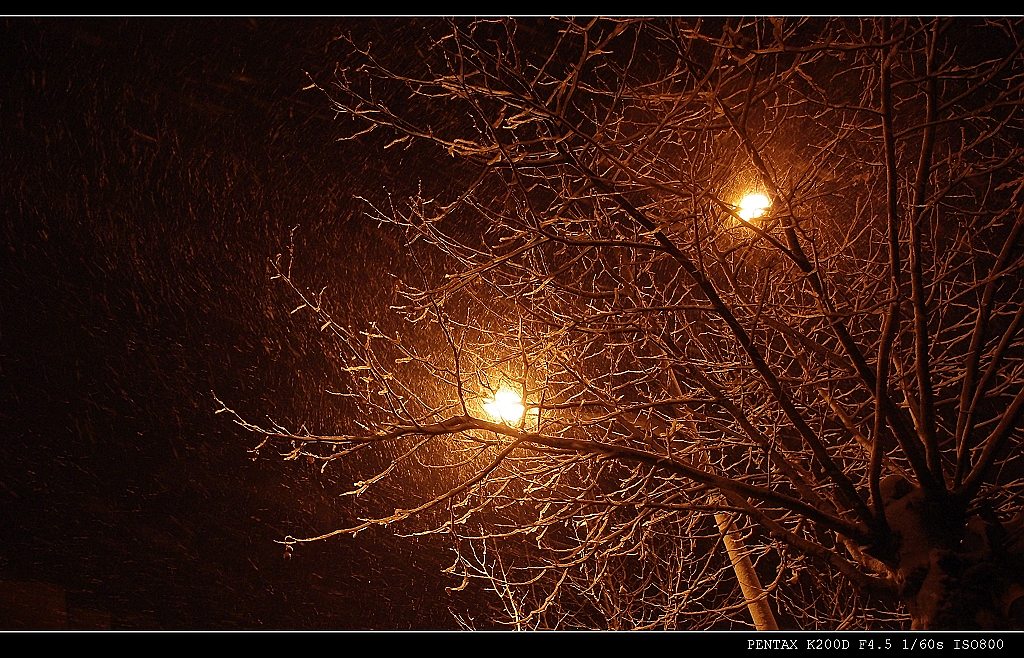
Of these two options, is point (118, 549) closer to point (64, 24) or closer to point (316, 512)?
point (316, 512)

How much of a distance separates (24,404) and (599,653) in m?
4.76

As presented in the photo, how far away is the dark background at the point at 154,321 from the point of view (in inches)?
191

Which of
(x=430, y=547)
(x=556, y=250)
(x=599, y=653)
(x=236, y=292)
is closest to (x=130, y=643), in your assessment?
(x=599, y=653)

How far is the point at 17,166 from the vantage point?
495 centimetres

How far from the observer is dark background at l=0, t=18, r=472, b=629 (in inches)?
191

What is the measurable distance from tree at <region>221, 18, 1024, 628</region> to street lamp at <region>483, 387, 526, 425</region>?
30 mm

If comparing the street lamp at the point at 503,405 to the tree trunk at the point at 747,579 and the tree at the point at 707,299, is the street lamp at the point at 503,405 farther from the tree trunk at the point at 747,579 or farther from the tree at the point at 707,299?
the tree trunk at the point at 747,579

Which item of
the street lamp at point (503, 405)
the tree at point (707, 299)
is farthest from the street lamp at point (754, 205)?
the street lamp at point (503, 405)

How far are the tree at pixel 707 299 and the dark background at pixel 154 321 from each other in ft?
1.30

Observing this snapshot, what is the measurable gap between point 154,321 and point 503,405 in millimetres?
3041

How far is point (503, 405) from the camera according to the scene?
453 centimetres

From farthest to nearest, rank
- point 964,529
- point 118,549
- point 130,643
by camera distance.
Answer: point 118,549
point 964,529
point 130,643

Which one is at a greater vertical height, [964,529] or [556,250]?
[556,250]

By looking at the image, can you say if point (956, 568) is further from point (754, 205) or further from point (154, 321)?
point (154, 321)
